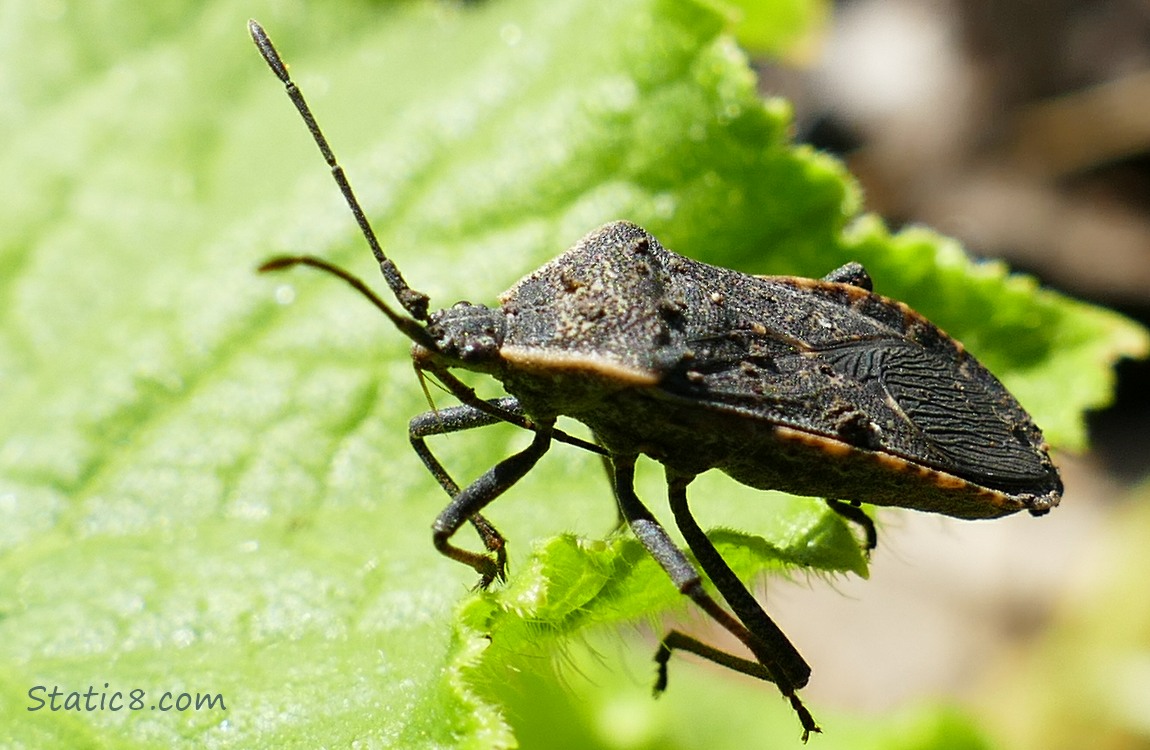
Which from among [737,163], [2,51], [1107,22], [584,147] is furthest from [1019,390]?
[1107,22]

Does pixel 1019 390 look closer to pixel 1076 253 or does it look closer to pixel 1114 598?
pixel 1114 598

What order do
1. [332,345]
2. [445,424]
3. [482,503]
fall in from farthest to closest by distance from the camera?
1. [332,345]
2. [445,424]
3. [482,503]

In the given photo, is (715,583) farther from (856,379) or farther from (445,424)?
(445,424)

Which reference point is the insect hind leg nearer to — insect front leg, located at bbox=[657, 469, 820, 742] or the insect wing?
insect front leg, located at bbox=[657, 469, 820, 742]

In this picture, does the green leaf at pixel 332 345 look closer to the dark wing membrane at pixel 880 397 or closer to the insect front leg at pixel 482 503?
the insect front leg at pixel 482 503

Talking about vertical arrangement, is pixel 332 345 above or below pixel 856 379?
above

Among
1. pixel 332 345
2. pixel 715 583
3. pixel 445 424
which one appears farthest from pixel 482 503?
pixel 332 345
